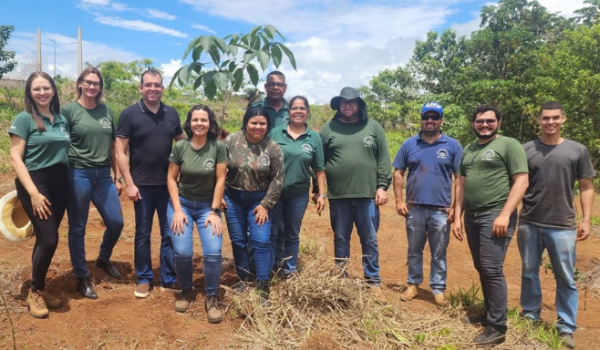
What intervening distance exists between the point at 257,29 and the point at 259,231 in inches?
56.5

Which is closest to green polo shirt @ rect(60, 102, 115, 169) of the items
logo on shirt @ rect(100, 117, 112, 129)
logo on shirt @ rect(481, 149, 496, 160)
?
logo on shirt @ rect(100, 117, 112, 129)

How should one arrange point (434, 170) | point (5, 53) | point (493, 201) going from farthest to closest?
point (5, 53) → point (434, 170) → point (493, 201)

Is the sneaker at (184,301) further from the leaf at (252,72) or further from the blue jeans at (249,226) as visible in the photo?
the leaf at (252,72)

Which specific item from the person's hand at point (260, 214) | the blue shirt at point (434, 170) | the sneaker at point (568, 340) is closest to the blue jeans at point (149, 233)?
the person's hand at point (260, 214)

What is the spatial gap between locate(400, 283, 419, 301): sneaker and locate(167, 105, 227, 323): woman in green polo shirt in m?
1.61

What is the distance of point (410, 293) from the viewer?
3803 mm

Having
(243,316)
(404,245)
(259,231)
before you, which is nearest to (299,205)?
(259,231)

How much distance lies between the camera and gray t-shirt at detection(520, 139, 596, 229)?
2996mm

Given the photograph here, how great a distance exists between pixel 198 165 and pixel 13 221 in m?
1.47

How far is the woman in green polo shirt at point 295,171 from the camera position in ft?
11.1

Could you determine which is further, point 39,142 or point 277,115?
point 277,115

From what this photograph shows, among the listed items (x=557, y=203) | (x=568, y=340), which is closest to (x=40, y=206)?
(x=557, y=203)

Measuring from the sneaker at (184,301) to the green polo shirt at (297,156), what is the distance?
1.04m

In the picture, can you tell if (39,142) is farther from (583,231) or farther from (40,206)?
(583,231)
